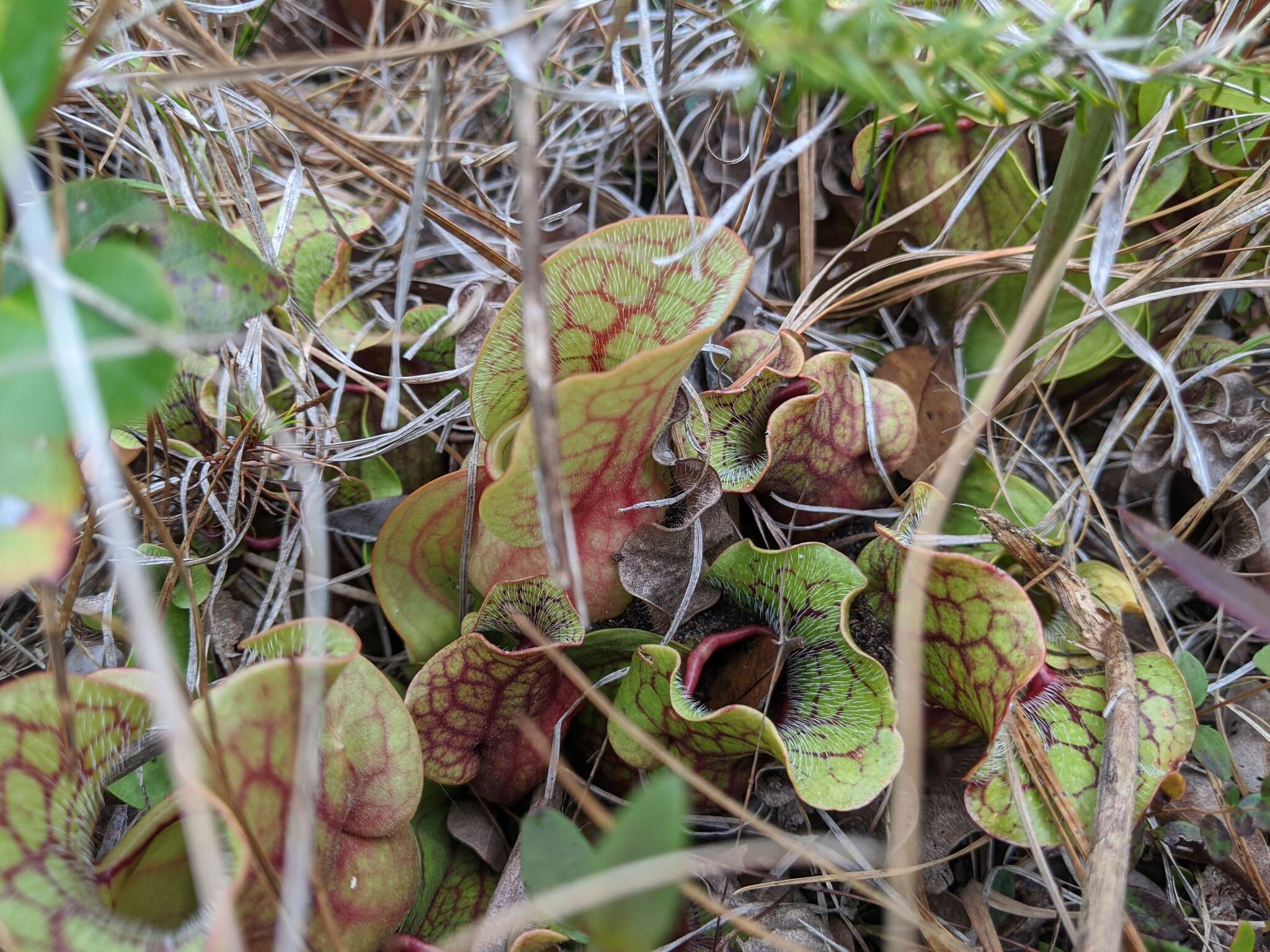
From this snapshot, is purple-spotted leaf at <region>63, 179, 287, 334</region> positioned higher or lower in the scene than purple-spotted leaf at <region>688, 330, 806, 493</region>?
higher

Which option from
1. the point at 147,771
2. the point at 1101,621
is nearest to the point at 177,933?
the point at 147,771

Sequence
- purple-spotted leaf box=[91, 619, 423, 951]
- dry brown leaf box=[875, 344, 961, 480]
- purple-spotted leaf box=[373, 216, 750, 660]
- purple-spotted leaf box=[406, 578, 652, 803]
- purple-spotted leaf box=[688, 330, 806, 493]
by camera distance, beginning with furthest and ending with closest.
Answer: dry brown leaf box=[875, 344, 961, 480] < purple-spotted leaf box=[688, 330, 806, 493] < purple-spotted leaf box=[406, 578, 652, 803] < purple-spotted leaf box=[373, 216, 750, 660] < purple-spotted leaf box=[91, 619, 423, 951]

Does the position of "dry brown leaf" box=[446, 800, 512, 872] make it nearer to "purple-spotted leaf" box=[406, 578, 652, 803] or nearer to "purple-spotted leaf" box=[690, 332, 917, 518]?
"purple-spotted leaf" box=[406, 578, 652, 803]

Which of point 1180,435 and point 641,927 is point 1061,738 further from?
point 641,927

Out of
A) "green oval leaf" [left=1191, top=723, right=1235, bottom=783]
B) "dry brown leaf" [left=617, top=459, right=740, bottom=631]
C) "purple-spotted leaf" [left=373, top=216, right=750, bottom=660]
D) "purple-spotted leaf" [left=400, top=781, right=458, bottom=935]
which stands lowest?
"green oval leaf" [left=1191, top=723, right=1235, bottom=783]

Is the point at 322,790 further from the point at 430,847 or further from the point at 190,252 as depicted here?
the point at 190,252

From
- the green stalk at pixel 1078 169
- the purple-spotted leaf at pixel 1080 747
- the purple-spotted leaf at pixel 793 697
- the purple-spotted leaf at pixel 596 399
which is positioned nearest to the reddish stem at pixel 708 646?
the purple-spotted leaf at pixel 793 697

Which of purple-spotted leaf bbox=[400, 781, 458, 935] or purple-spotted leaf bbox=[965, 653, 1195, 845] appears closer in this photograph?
purple-spotted leaf bbox=[965, 653, 1195, 845]

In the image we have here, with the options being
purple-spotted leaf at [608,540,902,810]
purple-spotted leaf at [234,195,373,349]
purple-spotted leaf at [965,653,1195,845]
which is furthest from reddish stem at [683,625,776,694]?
purple-spotted leaf at [234,195,373,349]
